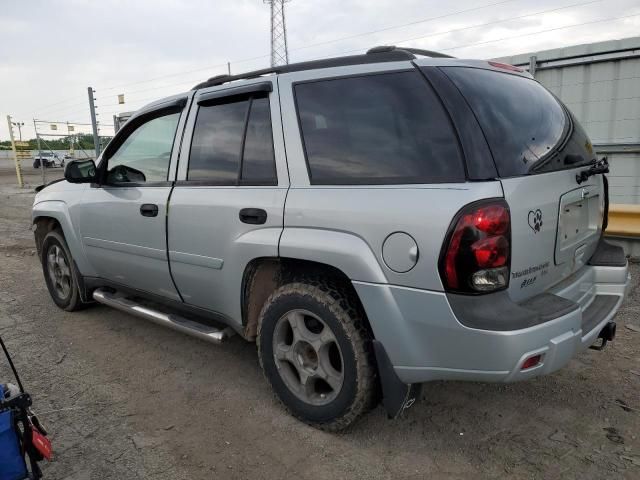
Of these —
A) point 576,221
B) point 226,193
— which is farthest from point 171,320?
point 576,221

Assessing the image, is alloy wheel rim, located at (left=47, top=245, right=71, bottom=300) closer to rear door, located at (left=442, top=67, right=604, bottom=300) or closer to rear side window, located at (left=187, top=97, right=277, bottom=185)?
rear side window, located at (left=187, top=97, right=277, bottom=185)

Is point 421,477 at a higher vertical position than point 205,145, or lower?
lower

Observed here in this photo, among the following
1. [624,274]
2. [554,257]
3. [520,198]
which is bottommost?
[624,274]

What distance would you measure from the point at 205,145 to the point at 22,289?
12.7 ft

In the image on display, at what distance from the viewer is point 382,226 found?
2.19 m

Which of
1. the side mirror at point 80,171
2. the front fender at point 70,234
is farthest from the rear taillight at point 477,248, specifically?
the front fender at point 70,234

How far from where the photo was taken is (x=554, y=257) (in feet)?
7.60

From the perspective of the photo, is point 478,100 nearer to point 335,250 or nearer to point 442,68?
point 442,68

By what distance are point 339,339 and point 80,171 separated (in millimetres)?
2787

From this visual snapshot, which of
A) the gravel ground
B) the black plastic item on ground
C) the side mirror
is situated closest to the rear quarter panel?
the gravel ground

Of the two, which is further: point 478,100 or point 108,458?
point 108,458

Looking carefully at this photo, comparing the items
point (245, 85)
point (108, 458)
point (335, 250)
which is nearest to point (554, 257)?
point (335, 250)

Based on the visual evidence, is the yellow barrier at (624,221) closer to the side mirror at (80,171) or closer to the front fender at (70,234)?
the side mirror at (80,171)

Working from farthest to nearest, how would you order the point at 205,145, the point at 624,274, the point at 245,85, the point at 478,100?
1. the point at 205,145
2. the point at 245,85
3. the point at 624,274
4. the point at 478,100
